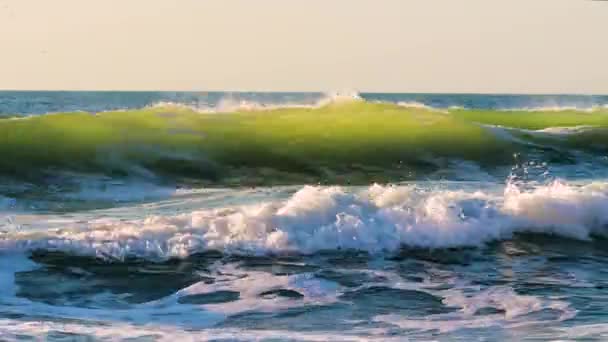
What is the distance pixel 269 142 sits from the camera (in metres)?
17.8

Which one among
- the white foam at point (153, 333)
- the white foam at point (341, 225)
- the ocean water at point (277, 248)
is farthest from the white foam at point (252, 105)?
the white foam at point (153, 333)

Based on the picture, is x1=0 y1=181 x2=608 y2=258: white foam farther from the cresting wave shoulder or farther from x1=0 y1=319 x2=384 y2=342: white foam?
the cresting wave shoulder

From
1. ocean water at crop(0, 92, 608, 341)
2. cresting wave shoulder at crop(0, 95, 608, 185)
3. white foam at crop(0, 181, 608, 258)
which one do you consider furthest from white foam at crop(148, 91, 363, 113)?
white foam at crop(0, 181, 608, 258)

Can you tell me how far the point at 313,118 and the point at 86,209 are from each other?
9175mm

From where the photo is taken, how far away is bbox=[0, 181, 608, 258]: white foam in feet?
28.1

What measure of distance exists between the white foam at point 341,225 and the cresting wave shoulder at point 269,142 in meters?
5.09

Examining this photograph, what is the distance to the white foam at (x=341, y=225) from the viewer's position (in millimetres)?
8570

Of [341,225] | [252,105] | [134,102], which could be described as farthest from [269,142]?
[134,102]

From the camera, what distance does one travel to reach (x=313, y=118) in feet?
66.1

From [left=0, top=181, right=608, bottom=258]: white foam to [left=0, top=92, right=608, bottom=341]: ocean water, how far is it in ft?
0.06

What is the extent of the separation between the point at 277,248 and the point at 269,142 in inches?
364

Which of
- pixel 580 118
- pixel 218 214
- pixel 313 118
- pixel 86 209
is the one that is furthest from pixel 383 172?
pixel 580 118

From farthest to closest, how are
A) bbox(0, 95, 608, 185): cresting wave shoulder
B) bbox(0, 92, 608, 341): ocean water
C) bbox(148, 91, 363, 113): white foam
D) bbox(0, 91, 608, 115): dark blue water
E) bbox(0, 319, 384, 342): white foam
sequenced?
bbox(0, 91, 608, 115): dark blue water < bbox(148, 91, 363, 113): white foam < bbox(0, 95, 608, 185): cresting wave shoulder < bbox(0, 92, 608, 341): ocean water < bbox(0, 319, 384, 342): white foam

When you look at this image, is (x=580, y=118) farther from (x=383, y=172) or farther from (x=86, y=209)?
(x=86, y=209)
